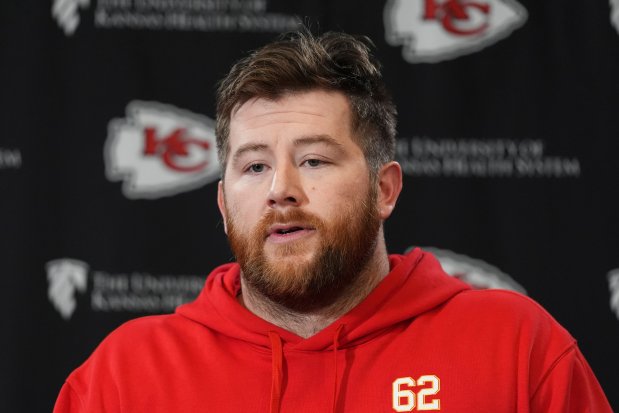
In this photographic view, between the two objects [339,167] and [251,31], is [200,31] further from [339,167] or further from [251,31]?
[339,167]

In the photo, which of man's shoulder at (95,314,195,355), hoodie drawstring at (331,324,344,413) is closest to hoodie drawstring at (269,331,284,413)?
hoodie drawstring at (331,324,344,413)

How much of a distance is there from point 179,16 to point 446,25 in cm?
79

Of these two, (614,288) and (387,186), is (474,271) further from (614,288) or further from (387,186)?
(387,186)

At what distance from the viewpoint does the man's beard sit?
162cm

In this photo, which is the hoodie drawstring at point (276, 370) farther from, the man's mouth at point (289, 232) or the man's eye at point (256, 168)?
the man's eye at point (256, 168)

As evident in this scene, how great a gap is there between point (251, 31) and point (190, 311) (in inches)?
40.4

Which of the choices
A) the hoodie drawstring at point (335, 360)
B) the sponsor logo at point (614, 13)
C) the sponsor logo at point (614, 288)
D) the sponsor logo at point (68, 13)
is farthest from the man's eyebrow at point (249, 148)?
the sponsor logo at point (614, 13)

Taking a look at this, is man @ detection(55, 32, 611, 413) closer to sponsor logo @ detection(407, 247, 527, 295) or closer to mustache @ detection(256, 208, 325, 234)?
mustache @ detection(256, 208, 325, 234)

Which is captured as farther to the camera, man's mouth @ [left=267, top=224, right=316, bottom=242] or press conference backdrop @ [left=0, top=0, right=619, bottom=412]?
press conference backdrop @ [left=0, top=0, right=619, bottom=412]

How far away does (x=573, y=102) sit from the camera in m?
2.50

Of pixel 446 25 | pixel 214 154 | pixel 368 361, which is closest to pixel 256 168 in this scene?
pixel 368 361

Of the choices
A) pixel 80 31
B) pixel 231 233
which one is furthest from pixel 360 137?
pixel 80 31

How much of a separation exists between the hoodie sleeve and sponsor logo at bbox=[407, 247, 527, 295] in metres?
0.84

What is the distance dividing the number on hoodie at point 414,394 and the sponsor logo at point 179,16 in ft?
4.22
